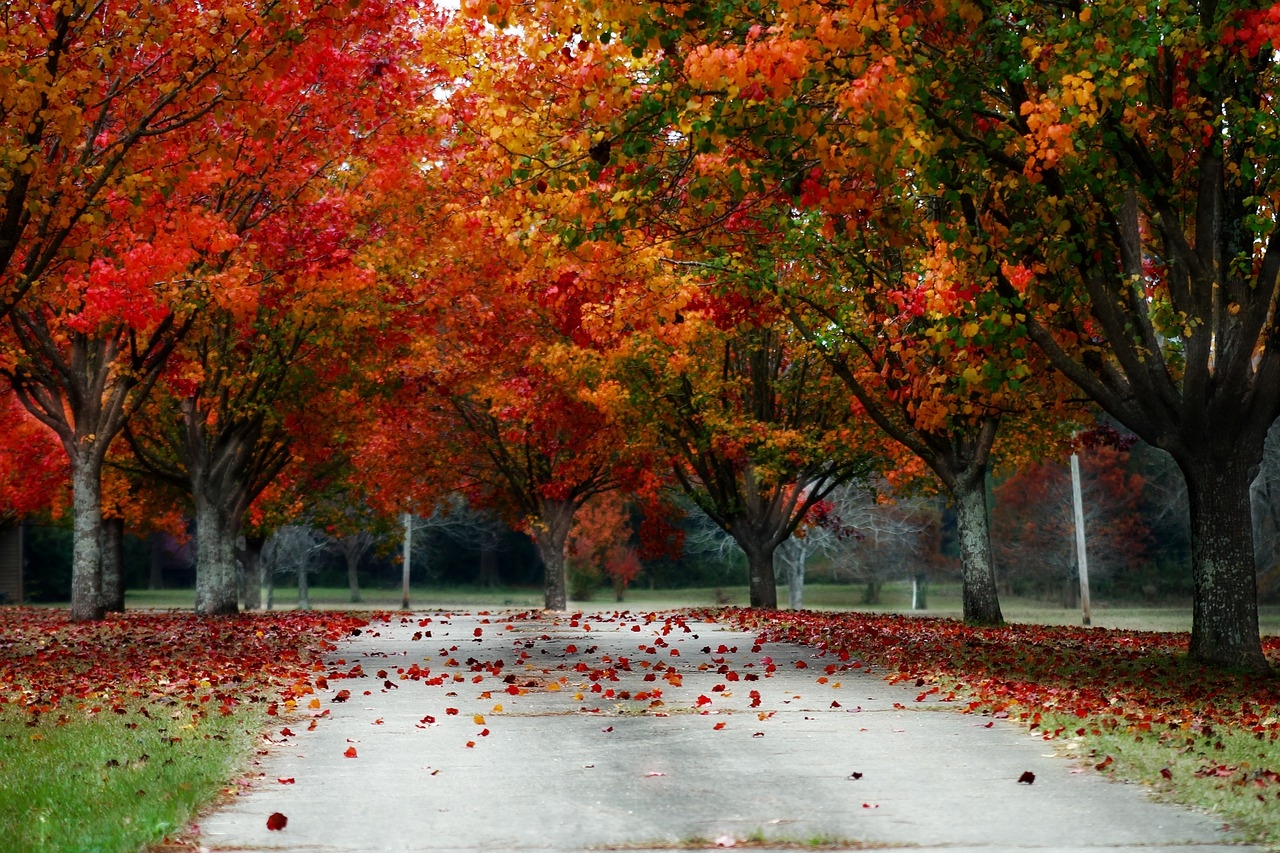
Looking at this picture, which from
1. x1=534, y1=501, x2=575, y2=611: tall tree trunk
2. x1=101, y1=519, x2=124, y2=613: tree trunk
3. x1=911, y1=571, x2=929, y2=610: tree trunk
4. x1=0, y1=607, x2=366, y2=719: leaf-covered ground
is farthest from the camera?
x1=911, y1=571, x2=929, y2=610: tree trunk

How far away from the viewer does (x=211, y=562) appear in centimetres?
2625

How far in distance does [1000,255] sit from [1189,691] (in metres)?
4.06

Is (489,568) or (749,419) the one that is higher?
(749,419)

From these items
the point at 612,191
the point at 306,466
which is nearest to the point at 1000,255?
the point at 612,191

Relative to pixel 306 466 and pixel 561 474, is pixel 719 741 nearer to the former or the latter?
pixel 561 474

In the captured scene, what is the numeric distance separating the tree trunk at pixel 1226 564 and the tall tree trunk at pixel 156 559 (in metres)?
71.6

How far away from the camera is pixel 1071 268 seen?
13.0 meters

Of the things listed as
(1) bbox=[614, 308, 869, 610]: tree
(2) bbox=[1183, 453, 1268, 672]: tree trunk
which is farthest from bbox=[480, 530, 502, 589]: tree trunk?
(2) bbox=[1183, 453, 1268, 672]: tree trunk

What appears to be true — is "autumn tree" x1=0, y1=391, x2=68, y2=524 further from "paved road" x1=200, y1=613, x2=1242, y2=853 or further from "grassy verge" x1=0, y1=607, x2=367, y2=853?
"paved road" x1=200, y1=613, x2=1242, y2=853

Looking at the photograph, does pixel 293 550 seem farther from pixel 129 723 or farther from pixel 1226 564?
pixel 129 723

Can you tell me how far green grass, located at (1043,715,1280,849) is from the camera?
19.6ft

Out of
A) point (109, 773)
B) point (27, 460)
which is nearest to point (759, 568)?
point (27, 460)

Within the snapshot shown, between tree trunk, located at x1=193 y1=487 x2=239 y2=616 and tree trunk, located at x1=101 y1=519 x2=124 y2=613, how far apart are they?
6159mm

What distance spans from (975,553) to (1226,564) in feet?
29.0
